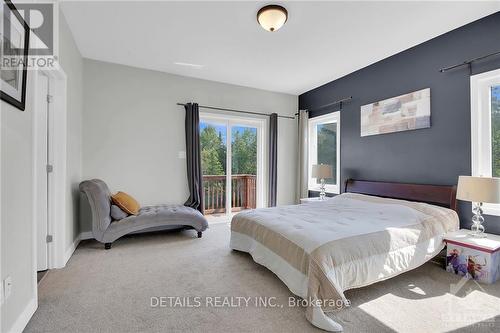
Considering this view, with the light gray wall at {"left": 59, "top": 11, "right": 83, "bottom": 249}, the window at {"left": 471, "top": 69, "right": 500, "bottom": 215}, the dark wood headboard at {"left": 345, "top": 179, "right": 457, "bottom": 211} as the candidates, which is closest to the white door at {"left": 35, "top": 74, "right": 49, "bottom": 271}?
the light gray wall at {"left": 59, "top": 11, "right": 83, "bottom": 249}

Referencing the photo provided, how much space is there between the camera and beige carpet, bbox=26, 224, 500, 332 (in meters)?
1.66

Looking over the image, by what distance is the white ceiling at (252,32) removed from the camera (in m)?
2.46

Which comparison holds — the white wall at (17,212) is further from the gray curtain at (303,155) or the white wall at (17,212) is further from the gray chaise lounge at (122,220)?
the gray curtain at (303,155)

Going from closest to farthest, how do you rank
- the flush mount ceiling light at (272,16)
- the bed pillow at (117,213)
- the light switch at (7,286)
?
the light switch at (7,286), the flush mount ceiling light at (272,16), the bed pillow at (117,213)

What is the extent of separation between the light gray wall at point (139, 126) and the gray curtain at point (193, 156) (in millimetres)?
147

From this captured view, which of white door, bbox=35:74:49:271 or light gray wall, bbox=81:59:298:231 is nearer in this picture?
white door, bbox=35:74:49:271

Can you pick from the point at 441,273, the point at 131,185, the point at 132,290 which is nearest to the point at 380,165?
the point at 441,273

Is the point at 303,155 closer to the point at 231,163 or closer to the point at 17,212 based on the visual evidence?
the point at 231,163

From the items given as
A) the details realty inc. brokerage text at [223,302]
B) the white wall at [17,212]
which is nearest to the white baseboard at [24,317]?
the white wall at [17,212]

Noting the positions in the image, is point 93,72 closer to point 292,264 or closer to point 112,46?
point 112,46

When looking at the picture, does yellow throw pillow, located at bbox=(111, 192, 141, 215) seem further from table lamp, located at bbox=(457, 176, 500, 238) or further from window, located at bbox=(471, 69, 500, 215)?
window, located at bbox=(471, 69, 500, 215)

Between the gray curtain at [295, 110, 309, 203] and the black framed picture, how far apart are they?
4.34 metres

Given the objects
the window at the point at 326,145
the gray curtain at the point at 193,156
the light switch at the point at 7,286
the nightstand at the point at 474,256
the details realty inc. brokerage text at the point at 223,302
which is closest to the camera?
the light switch at the point at 7,286

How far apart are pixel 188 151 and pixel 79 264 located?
222cm
